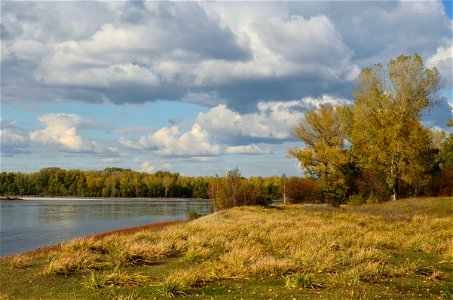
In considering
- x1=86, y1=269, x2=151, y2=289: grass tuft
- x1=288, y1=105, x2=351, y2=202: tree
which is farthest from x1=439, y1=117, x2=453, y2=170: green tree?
→ x1=86, y1=269, x2=151, y2=289: grass tuft

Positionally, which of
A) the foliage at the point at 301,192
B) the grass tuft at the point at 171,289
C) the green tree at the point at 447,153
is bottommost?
the grass tuft at the point at 171,289

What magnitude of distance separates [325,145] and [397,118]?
10.1m

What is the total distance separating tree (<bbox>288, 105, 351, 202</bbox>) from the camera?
49.5 m

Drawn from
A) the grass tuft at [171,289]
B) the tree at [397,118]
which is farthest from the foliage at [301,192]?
the grass tuft at [171,289]

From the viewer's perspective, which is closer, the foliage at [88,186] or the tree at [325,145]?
the tree at [325,145]

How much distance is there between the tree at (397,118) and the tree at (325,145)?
27.0ft

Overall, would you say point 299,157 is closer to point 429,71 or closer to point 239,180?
point 239,180

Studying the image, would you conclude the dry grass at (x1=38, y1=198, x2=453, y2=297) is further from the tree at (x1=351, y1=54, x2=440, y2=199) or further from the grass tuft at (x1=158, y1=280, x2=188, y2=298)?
the tree at (x1=351, y1=54, x2=440, y2=199)

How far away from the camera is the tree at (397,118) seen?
3897cm

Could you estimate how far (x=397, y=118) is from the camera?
40062 millimetres

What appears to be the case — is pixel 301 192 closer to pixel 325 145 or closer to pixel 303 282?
pixel 325 145

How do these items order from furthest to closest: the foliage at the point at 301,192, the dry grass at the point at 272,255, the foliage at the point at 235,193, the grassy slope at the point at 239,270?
the foliage at the point at 301,192
the foliage at the point at 235,193
the dry grass at the point at 272,255
the grassy slope at the point at 239,270

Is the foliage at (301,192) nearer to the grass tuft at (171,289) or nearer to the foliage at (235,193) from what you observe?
the foliage at (235,193)

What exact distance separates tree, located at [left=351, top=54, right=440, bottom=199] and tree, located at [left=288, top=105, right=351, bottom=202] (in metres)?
8.23
